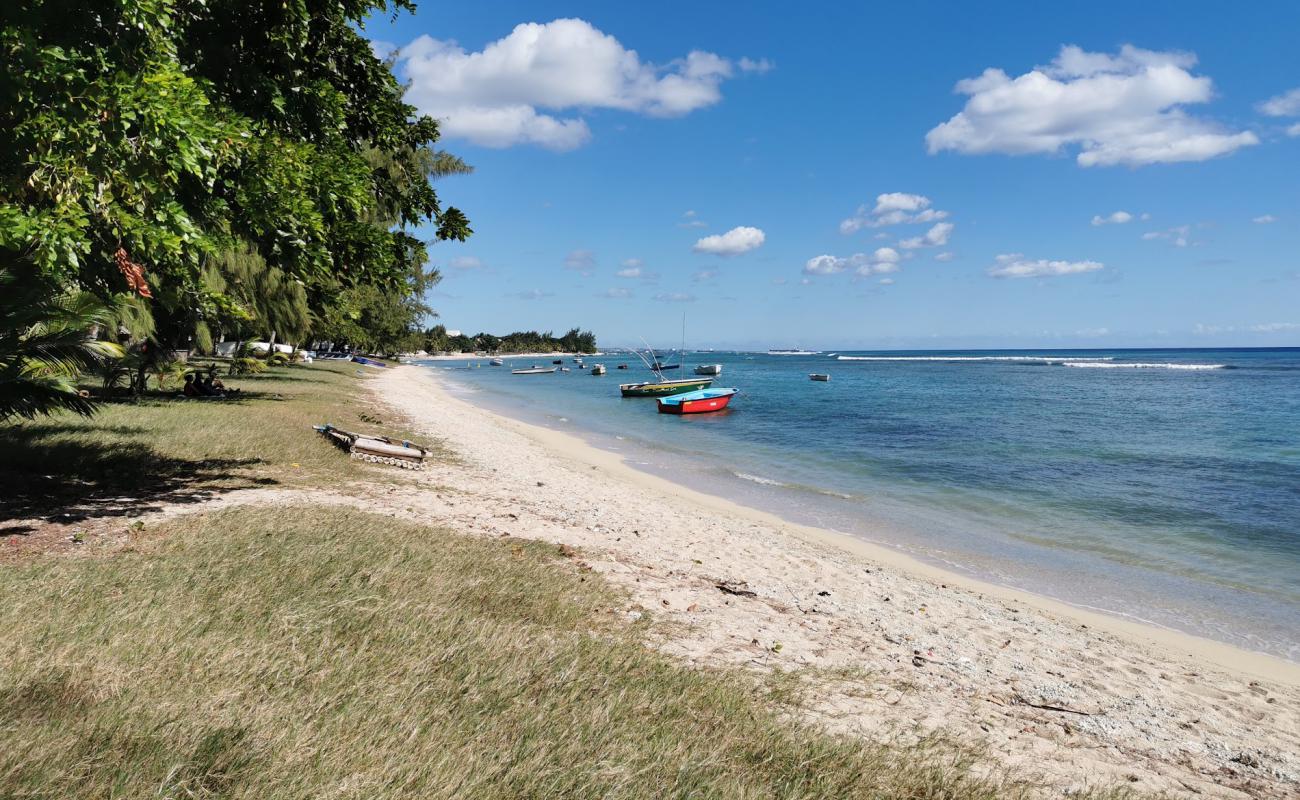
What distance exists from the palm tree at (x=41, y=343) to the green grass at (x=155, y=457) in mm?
1179

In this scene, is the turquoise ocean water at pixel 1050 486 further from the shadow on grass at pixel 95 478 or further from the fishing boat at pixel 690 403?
the shadow on grass at pixel 95 478

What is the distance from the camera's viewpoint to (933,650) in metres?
7.35

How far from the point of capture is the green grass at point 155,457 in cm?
848

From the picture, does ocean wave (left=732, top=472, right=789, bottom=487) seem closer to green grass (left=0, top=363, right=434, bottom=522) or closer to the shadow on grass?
green grass (left=0, top=363, right=434, bottom=522)

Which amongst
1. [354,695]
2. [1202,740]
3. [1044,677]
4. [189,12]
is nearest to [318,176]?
[189,12]

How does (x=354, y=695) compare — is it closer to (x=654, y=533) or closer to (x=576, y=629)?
(x=576, y=629)

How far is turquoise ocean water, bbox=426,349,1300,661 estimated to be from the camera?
1188 cm

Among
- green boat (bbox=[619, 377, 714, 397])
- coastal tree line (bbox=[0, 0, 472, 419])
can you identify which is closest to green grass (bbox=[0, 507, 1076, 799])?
coastal tree line (bbox=[0, 0, 472, 419])

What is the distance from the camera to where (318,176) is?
8.45m

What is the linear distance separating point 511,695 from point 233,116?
24.5ft

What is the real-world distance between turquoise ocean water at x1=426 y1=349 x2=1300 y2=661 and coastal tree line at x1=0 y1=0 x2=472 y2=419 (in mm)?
11762

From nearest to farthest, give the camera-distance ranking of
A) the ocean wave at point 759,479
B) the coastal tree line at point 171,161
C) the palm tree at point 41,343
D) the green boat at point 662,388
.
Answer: the coastal tree line at point 171,161 → the palm tree at point 41,343 → the ocean wave at point 759,479 → the green boat at point 662,388

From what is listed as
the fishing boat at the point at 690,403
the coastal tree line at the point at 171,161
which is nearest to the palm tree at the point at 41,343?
the coastal tree line at the point at 171,161

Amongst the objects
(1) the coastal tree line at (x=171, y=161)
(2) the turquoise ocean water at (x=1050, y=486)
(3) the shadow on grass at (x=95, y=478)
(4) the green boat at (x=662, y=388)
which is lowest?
(2) the turquoise ocean water at (x=1050, y=486)
